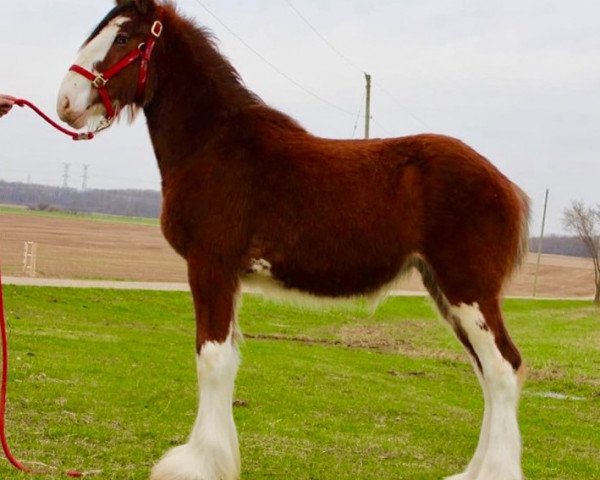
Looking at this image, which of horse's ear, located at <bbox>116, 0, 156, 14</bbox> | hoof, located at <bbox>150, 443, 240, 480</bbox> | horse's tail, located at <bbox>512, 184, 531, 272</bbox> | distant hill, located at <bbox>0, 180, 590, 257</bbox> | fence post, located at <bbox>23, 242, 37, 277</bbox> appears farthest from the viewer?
distant hill, located at <bbox>0, 180, 590, 257</bbox>

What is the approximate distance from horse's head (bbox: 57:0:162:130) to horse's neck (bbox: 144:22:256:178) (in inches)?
5.6

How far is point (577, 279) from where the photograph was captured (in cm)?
7575

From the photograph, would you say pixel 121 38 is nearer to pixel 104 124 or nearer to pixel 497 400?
pixel 104 124

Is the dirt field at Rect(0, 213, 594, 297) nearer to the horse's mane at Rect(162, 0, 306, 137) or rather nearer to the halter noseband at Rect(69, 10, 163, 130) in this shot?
→ the horse's mane at Rect(162, 0, 306, 137)

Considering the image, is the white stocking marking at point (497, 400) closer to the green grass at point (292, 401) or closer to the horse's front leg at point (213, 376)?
the green grass at point (292, 401)

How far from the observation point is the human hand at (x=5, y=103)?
6.09 metres

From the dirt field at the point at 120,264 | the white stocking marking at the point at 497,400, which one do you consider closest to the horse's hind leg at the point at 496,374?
the white stocking marking at the point at 497,400

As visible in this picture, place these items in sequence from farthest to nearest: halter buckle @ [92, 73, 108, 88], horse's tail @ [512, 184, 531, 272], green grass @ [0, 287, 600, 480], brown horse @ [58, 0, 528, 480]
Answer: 1. green grass @ [0, 287, 600, 480]
2. horse's tail @ [512, 184, 531, 272]
3. halter buckle @ [92, 73, 108, 88]
4. brown horse @ [58, 0, 528, 480]

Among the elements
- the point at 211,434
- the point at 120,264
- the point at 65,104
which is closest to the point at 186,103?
the point at 65,104

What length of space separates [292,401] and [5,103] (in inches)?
218

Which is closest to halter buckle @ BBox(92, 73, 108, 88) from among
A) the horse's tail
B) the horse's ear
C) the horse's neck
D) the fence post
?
the horse's neck

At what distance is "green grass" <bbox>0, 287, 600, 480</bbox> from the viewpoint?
273 inches

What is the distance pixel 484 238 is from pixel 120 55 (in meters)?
2.83

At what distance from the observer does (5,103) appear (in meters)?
6.10
